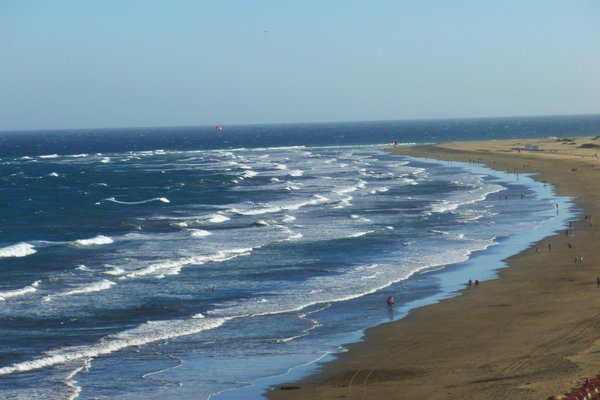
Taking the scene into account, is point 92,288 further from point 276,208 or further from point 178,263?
point 276,208

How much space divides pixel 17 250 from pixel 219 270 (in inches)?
520

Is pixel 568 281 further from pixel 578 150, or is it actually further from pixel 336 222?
pixel 578 150

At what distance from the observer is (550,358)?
28.3 m

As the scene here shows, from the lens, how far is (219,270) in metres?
46.5

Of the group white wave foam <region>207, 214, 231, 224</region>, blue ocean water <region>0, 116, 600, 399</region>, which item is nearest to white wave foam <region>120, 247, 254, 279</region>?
blue ocean water <region>0, 116, 600, 399</region>

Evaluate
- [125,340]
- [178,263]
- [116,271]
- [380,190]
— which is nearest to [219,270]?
[178,263]

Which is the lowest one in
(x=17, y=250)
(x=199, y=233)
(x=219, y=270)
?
(x=219, y=270)

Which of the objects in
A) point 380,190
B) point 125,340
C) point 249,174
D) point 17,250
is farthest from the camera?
point 249,174

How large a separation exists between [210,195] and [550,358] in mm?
64584

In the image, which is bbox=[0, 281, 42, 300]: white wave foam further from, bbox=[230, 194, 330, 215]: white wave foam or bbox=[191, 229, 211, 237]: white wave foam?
bbox=[230, 194, 330, 215]: white wave foam

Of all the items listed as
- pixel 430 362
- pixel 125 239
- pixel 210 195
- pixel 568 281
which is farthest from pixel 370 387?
pixel 210 195

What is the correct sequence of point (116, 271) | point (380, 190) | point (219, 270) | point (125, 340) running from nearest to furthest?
point (125, 340) → point (116, 271) → point (219, 270) → point (380, 190)

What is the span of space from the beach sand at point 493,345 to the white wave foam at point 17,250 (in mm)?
24013

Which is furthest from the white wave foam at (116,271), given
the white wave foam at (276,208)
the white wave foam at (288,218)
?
the white wave foam at (276,208)
